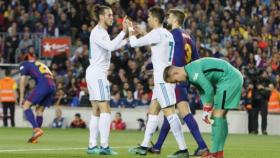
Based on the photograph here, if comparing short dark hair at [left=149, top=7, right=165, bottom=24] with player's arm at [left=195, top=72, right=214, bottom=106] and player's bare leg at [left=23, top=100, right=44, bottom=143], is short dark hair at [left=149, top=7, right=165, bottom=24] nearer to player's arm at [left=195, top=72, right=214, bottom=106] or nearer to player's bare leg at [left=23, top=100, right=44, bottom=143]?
player's arm at [left=195, top=72, right=214, bottom=106]

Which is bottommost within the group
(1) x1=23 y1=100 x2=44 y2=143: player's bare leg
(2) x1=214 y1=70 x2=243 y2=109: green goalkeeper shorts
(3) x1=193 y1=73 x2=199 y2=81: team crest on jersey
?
(1) x1=23 y1=100 x2=44 y2=143: player's bare leg

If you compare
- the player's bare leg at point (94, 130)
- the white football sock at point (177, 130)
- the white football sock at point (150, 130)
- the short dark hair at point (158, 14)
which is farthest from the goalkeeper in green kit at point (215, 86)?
the player's bare leg at point (94, 130)

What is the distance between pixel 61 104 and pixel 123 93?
2.52 metres

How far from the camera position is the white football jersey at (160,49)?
16.3 metres

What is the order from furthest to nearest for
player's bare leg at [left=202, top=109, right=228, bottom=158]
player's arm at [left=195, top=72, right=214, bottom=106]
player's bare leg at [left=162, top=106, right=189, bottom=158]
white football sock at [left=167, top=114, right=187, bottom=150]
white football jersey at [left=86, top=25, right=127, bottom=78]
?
white football jersey at [left=86, top=25, right=127, bottom=78] < white football sock at [left=167, top=114, right=187, bottom=150] < player's bare leg at [left=162, top=106, right=189, bottom=158] < player's bare leg at [left=202, top=109, right=228, bottom=158] < player's arm at [left=195, top=72, right=214, bottom=106]

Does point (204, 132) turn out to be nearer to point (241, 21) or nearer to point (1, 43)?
point (241, 21)

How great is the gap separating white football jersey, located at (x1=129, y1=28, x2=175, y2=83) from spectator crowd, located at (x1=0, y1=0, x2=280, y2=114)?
14448mm

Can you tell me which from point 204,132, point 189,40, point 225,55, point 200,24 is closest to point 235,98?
point 189,40

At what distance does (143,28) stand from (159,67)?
63.0ft

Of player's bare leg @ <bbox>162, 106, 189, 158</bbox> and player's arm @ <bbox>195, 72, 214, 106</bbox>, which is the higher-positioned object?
player's arm @ <bbox>195, 72, 214, 106</bbox>

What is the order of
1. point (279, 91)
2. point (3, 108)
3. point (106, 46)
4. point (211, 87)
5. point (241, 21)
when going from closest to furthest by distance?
point (211, 87) → point (106, 46) → point (279, 91) → point (3, 108) → point (241, 21)

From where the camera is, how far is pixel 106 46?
55.2 ft

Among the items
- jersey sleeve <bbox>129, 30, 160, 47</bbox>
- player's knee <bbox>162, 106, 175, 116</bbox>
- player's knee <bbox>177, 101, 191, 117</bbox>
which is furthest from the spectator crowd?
player's knee <bbox>162, 106, 175, 116</bbox>

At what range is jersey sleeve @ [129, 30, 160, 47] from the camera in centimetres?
1605
